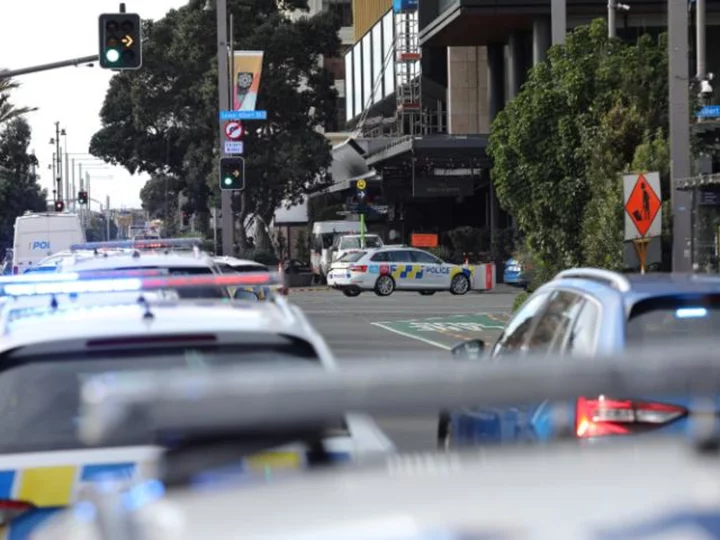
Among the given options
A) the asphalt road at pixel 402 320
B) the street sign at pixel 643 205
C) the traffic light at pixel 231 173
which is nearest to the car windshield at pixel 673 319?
the asphalt road at pixel 402 320

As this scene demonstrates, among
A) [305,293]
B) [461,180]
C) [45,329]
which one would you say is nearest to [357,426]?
[45,329]

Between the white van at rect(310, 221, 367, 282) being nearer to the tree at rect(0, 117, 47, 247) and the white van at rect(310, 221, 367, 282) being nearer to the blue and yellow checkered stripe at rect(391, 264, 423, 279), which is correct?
the blue and yellow checkered stripe at rect(391, 264, 423, 279)

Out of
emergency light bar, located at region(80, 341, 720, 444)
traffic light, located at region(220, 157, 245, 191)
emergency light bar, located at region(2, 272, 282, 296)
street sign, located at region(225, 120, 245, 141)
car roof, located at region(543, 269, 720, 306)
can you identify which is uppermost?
street sign, located at region(225, 120, 245, 141)

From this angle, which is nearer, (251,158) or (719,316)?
(719,316)

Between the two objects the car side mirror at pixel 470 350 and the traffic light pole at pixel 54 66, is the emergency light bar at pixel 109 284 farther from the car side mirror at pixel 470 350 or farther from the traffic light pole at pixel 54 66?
the traffic light pole at pixel 54 66

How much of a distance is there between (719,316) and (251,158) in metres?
51.2

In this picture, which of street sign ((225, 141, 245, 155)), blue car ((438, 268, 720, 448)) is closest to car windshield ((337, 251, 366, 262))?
street sign ((225, 141, 245, 155))

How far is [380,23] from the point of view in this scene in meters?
78.8

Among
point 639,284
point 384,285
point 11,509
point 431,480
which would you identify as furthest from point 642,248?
point 384,285

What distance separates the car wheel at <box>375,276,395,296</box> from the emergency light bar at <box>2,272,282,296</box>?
1316 inches

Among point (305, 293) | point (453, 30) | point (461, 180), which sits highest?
point (453, 30)

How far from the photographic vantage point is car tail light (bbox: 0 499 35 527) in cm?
478

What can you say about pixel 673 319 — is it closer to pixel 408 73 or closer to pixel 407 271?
pixel 407 271

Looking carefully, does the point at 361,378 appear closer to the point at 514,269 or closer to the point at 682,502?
the point at 682,502
